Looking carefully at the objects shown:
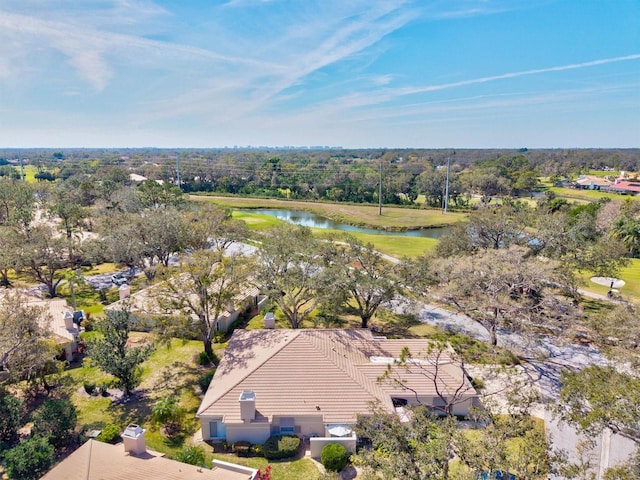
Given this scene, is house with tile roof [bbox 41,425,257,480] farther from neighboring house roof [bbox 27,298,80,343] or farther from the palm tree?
the palm tree

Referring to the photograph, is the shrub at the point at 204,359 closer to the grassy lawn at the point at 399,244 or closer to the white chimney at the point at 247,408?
the white chimney at the point at 247,408

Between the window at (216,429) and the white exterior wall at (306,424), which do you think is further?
the window at (216,429)

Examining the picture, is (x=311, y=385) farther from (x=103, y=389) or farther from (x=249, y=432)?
(x=103, y=389)

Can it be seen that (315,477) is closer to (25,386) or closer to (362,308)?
(362,308)

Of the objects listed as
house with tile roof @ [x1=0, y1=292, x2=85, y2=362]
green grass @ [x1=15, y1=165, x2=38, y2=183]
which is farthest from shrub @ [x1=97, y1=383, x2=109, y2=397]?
green grass @ [x1=15, y1=165, x2=38, y2=183]

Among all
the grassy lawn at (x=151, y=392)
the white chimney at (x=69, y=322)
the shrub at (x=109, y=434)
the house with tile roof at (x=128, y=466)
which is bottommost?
the grassy lawn at (x=151, y=392)

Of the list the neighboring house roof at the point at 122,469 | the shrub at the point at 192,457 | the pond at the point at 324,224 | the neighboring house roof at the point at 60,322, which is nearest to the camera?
the neighboring house roof at the point at 122,469

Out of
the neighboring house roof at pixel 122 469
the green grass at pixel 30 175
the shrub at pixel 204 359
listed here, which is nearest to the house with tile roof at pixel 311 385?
the shrub at pixel 204 359

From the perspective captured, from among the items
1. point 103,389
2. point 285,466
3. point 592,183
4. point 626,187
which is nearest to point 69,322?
point 103,389
